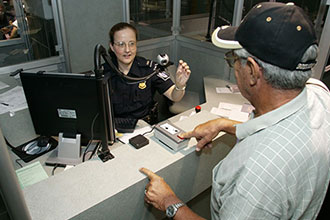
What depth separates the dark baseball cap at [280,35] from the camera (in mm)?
712

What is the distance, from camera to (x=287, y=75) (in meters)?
0.73

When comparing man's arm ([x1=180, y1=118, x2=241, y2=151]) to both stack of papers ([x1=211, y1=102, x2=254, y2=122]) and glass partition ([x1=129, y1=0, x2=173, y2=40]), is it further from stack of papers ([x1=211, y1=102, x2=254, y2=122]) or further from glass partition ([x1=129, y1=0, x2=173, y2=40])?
glass partition ([x1=129, y1=0, x2=173, y2=40])

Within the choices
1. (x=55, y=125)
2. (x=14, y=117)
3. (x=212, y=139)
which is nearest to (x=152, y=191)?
(x=212, y=139)

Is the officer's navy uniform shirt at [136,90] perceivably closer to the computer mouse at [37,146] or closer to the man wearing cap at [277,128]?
the computer mouse at [37,146]

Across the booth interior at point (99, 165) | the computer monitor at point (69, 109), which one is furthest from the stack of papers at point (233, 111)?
the computer monitor at point (69, 109)

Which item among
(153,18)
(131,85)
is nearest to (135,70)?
(131,85)

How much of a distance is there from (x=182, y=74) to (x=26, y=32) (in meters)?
1.83

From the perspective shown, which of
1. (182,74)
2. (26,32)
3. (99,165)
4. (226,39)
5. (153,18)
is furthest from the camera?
(153,18)

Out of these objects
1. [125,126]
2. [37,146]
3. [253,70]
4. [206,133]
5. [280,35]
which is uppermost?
[280,35]

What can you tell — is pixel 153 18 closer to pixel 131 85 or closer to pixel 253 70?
pixel 131 85

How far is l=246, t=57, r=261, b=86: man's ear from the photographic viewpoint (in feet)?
2.49

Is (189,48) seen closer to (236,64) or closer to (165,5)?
(165,5)

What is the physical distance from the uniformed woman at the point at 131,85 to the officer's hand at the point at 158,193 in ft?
3.06

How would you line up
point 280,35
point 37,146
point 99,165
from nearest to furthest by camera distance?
point 280,35 < point 99,165 < point 37,146
